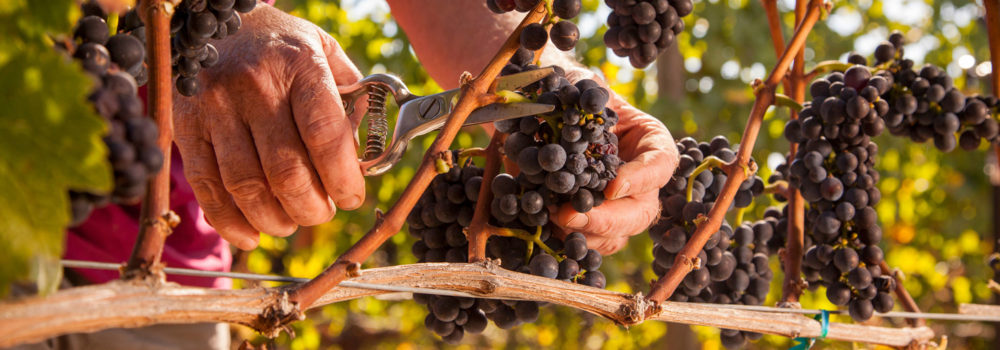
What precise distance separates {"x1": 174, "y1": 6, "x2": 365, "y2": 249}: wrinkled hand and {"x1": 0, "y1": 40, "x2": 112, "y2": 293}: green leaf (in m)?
0.54

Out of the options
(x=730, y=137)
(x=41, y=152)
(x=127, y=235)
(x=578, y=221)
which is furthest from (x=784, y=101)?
(x=730, y=137)

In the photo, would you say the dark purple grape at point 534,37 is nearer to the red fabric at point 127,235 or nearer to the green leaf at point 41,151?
the green leaf at point 41,151

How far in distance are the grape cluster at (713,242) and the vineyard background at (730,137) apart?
1.51 meters

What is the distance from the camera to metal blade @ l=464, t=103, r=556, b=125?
854 mm

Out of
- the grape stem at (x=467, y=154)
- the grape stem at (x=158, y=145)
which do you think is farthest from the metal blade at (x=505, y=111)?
the grape stem at (x=158, y=145)

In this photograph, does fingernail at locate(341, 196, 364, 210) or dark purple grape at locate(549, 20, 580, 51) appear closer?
dark purple grape at locate(549, 20, 580, 51)

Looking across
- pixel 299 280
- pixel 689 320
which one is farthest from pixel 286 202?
pixel 689 320

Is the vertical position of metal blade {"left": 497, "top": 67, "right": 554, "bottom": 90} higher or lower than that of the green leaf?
higher

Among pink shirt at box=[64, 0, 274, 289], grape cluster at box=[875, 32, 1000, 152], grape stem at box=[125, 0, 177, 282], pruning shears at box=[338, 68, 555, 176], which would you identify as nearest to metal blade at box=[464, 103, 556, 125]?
pruning shears at box=[338, 68, 555, 176]

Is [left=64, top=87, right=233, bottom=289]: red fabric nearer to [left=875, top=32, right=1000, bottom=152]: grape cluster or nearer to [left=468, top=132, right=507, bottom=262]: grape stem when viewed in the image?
[left=468, top=132, right=507, bottom=262]: grape stem

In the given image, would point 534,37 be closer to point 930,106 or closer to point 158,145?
point 158,145

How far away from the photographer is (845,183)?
1.11 metres

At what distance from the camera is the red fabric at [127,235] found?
153 centimetres

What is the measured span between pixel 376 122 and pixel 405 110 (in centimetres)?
7
